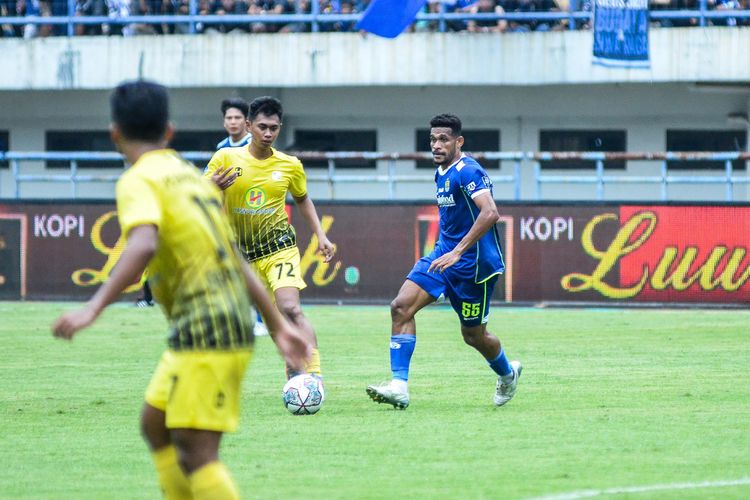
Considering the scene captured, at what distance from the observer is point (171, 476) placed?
5484 mm

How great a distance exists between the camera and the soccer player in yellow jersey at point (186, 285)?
517 centimetres

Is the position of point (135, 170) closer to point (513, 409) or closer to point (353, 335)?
point (513, 409)

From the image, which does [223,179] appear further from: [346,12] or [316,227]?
[346,12]

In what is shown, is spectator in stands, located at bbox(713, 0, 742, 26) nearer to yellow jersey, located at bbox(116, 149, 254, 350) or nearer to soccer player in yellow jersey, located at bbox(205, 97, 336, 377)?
soccer player in yellow jersey, located at bbox(205, 97, 336, 377)

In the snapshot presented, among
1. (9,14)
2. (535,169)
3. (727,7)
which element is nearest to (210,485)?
(535,169)

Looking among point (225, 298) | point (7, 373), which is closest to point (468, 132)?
point (7, 373)

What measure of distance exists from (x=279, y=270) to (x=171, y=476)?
16.9 ft

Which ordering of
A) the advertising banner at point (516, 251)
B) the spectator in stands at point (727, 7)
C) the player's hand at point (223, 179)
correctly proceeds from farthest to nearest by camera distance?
the spectator in stands at point (727, 7)
the advertising banner at point (516, 251)
the player's hand at point (223, 179)

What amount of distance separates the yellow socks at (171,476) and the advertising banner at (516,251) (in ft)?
47.0

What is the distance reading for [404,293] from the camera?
10469 millimetres

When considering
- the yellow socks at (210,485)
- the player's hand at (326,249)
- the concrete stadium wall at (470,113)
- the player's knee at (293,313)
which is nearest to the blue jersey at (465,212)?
the player's hand at (326,249)

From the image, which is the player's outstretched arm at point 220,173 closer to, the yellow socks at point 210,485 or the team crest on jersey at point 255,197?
the team crest on jersey at point 255,197

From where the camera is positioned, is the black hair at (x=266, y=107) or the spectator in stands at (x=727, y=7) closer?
the black hair at (x=266, y=107)

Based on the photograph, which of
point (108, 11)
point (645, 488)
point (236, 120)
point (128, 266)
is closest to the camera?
point (128, 266)
